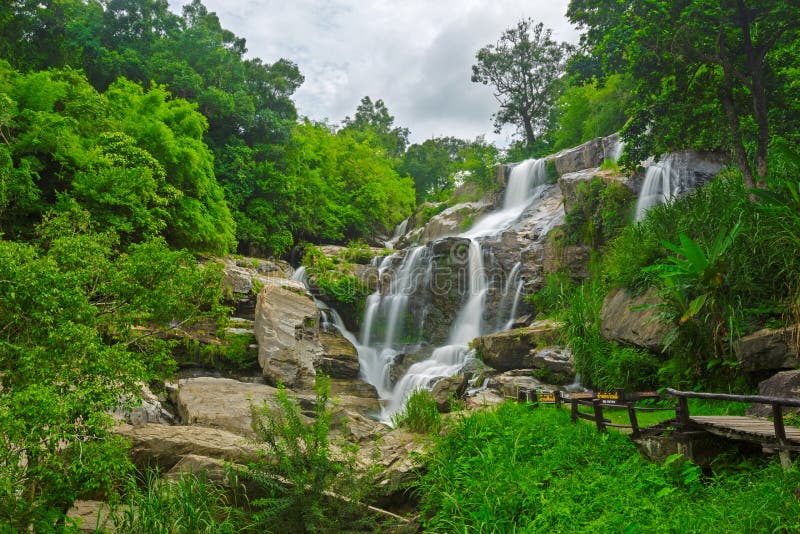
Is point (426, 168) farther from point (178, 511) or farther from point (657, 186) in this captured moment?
point (178, 511)

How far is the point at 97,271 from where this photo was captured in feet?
18.5

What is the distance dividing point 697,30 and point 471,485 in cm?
834

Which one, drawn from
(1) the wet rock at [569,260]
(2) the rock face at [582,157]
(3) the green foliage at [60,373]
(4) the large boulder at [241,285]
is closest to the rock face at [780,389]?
(3) the green foliage at [60,373]

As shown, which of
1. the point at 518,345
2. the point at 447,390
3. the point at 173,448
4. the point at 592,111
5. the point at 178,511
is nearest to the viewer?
the point at 178,511

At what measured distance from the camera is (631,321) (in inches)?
356

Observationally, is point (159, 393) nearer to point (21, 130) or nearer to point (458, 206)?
point (21, 130)

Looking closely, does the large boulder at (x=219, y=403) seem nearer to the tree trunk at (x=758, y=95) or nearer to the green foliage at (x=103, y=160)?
the green foliage at (x=103, y=160)

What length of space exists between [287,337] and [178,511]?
8.12 metres

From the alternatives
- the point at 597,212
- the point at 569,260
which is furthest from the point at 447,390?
the point at 597,212

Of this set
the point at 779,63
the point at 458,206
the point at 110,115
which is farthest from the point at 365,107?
the point at 779,63

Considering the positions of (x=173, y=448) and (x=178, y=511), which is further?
(x=173, y=448)

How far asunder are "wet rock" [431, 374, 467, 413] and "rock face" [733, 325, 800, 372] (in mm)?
5088

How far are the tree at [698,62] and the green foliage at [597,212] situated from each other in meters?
3.68

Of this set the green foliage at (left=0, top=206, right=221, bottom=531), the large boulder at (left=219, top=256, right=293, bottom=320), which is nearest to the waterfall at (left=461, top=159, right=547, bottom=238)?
the large boulder at (left=219, top=256, right=293, bottom=320)
